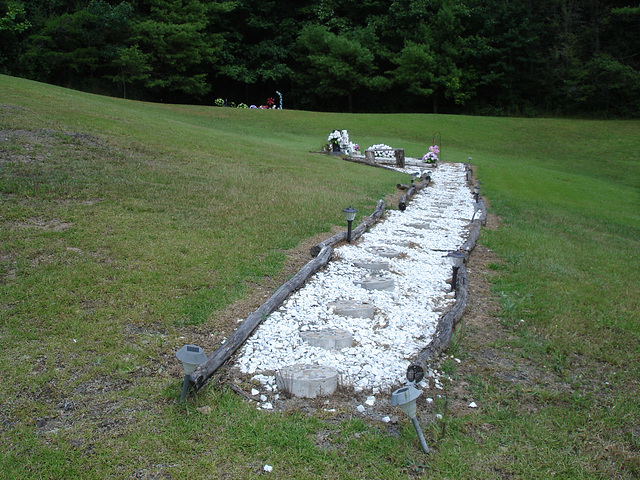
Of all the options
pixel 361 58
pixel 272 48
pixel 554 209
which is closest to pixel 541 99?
pixel 361 58

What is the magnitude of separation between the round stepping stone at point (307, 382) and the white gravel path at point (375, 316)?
10cm

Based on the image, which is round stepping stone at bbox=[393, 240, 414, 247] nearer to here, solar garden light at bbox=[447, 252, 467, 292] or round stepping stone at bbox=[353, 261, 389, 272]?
round stepping stone at bbox=[353, 261, 389, 272]

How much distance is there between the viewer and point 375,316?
4410 mm

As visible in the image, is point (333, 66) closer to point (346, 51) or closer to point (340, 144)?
point (346, 51)

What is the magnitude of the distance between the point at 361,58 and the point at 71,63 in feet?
62.9

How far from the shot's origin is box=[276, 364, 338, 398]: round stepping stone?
124 inches

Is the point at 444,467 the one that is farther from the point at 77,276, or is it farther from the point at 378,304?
the point at 77,276

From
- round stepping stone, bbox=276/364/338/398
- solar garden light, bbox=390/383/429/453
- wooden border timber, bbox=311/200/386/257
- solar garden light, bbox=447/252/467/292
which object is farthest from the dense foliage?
solar garden light, bbox=390/383/429/453

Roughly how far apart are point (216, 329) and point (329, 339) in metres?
0.97

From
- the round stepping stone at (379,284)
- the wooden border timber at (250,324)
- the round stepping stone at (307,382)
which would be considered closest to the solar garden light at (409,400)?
the round stepping stone at (307,382)

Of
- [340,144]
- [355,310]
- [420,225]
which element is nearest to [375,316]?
[355,310]

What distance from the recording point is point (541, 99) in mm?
34844

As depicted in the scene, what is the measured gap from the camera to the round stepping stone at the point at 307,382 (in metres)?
3.15

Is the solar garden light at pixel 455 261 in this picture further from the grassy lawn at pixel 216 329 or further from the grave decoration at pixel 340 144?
the grave decoration at pixel 340 144
